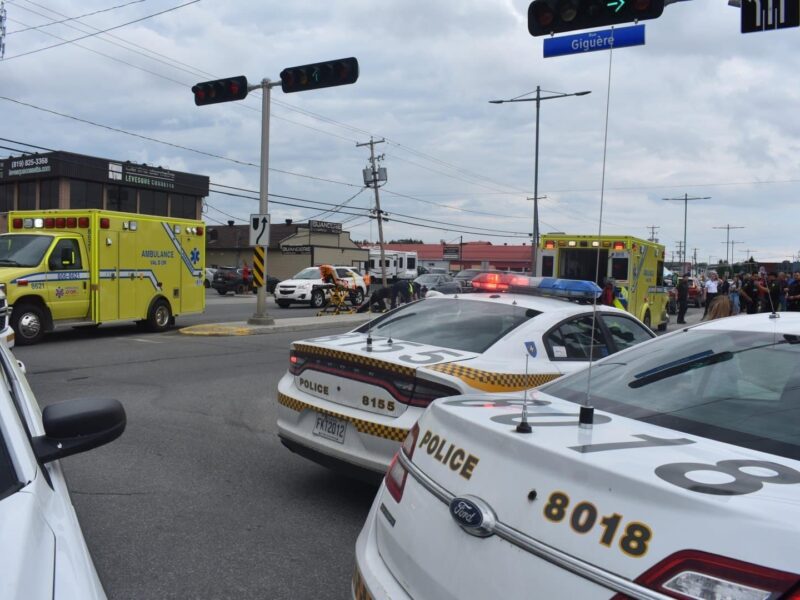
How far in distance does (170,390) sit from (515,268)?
239ft

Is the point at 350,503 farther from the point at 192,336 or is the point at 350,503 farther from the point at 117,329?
the point at 117,329

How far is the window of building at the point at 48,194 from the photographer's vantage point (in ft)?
148

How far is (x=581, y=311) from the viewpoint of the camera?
18.3 ft

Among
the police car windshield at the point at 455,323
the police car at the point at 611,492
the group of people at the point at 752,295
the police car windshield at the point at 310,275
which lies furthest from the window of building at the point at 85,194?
the police car at the point at 611,492

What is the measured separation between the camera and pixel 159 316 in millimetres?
16000

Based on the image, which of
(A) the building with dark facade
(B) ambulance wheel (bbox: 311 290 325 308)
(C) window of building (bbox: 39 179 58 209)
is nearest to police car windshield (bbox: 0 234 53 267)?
(B) ambulance wheel (bbox: 311 290 325 308)

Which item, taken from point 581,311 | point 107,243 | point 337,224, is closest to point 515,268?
point 337,224

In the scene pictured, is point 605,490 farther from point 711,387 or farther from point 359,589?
point 711,387

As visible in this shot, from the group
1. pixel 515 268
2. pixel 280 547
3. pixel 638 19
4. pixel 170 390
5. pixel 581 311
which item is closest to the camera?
pixel 280 547

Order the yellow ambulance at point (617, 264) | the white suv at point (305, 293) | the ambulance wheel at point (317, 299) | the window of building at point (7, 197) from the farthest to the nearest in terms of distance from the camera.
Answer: the window of building at point (7, 197) → the ambulance wheel at point (317, 299) → the white suv at point (305, 293) → the yellow ambulance at point (617, 264)

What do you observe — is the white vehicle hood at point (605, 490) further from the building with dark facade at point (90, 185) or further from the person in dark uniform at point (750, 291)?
the building with dark facade at point (90, 185)

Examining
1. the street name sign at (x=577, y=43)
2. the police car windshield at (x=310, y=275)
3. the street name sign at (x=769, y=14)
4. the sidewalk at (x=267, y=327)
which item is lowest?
the sidewalk at (x=267, y=327)

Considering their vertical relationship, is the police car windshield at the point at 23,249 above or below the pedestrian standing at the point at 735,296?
above

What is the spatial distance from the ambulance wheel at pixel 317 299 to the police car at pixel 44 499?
24.2 metres
